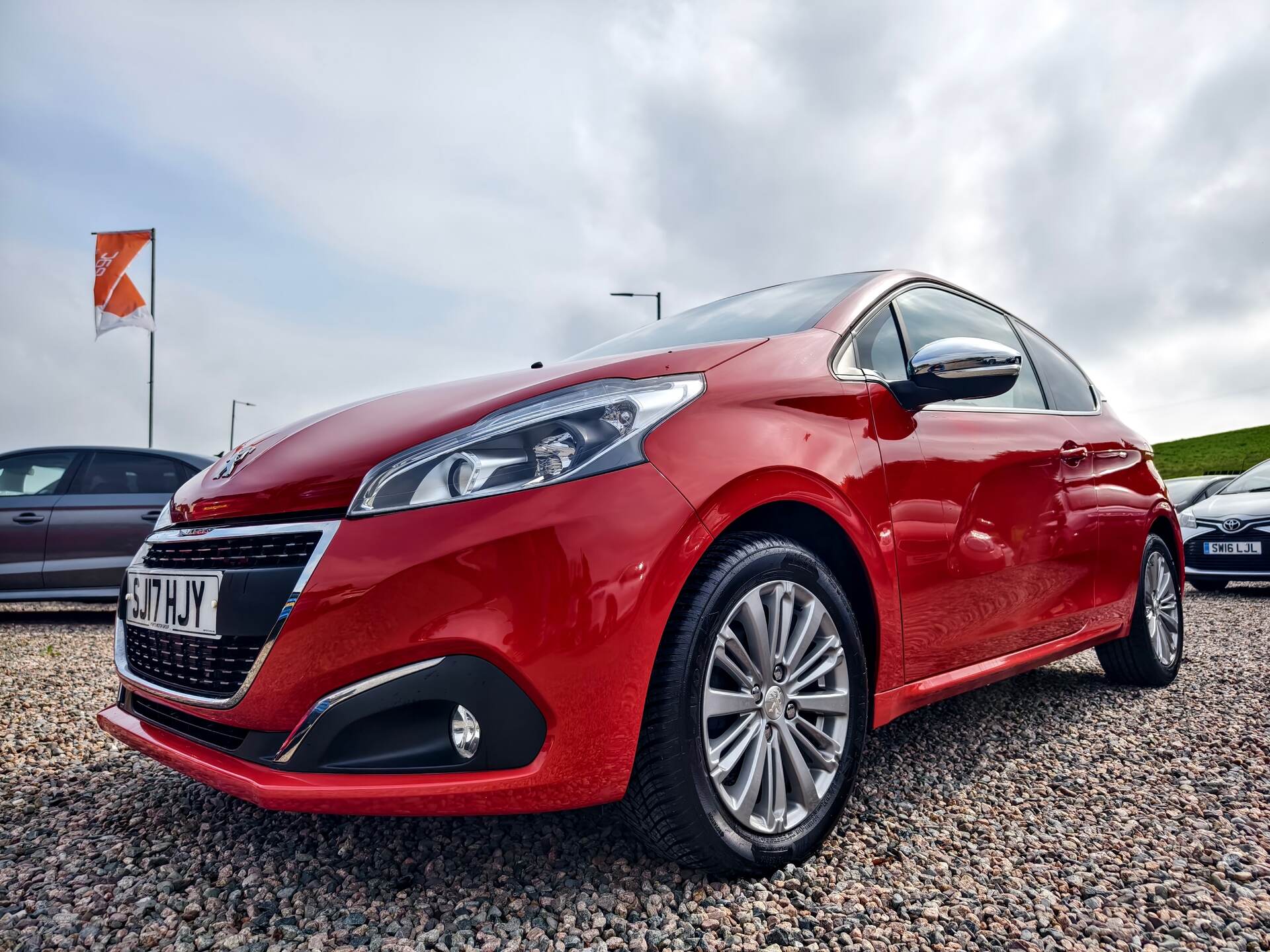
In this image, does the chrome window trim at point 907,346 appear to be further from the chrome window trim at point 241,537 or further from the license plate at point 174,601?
the license plate at point 174,601

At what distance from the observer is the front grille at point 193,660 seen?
5.42 ft

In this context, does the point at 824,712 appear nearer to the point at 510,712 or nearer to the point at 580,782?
the point at 580,782

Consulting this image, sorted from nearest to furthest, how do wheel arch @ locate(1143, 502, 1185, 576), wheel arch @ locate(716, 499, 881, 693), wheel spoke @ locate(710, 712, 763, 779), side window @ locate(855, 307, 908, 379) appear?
wheel spoke @ locate(710, 712, 763, 779), wheel arch @ locate(716, 499, 881, 693), side window @ locate(855, 307, 908, 379), wheel arch @ locate(1143, 502, 1185, 576)

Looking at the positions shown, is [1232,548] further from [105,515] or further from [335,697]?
[105,515]

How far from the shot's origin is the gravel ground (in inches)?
64.1

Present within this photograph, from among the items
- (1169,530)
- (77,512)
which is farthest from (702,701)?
(77,512)

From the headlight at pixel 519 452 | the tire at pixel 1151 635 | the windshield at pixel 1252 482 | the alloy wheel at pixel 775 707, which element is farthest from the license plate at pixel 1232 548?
the headlight at pixel 519 452

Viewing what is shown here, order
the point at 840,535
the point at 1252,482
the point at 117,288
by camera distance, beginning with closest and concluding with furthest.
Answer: the point at 840,535 → the point at 1252,482 → the point at 117,288

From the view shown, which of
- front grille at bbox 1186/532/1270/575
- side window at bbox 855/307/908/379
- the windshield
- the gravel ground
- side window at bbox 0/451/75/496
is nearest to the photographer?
the gravel ground

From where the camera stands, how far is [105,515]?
252 inches

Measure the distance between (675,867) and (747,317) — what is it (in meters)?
1.58

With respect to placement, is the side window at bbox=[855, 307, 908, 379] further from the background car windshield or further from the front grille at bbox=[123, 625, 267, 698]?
the front grille at bbox=[123, 625, 267, 698]

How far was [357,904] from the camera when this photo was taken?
1719 mm

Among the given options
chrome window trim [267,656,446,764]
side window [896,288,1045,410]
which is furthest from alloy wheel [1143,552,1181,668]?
chrome window trim [267,656,446,764]
